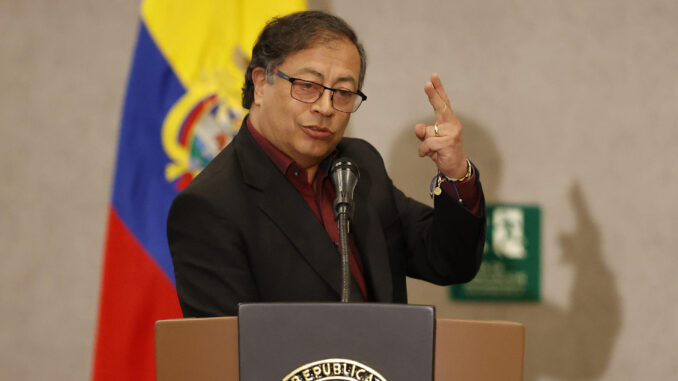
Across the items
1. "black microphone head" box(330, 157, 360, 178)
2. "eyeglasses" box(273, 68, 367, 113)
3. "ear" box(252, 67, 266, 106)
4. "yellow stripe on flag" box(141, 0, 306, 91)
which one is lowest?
"black microphone head" box(330, 157, 360, 178)

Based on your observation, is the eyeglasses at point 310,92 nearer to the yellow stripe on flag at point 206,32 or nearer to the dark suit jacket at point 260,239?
the dark suit jacket at point 260,239

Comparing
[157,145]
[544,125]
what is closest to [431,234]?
[157,145]

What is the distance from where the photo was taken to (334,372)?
0.88m

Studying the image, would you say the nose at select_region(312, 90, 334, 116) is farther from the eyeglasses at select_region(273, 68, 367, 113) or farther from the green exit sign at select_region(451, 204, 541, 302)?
the green exit sign at select_region(451, 204, 541, 302)

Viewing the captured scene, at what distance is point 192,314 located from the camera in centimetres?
151

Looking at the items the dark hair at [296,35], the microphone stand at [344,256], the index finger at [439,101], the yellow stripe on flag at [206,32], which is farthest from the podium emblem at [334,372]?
the yellow stripe on flag at [206,32]

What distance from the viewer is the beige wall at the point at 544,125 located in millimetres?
2926

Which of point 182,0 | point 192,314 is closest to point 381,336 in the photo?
point 192,314

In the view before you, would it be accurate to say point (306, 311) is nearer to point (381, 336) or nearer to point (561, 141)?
point (381, 336)

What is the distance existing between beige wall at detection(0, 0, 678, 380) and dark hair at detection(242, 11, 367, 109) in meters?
1.24

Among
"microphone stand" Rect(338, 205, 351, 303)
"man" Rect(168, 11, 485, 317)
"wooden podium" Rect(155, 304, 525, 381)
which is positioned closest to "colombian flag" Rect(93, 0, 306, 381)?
"man" Rect(168, 11, 485, 317)

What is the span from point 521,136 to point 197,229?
1.89 m

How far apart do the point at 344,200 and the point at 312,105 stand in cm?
35

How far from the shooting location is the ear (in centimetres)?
179
